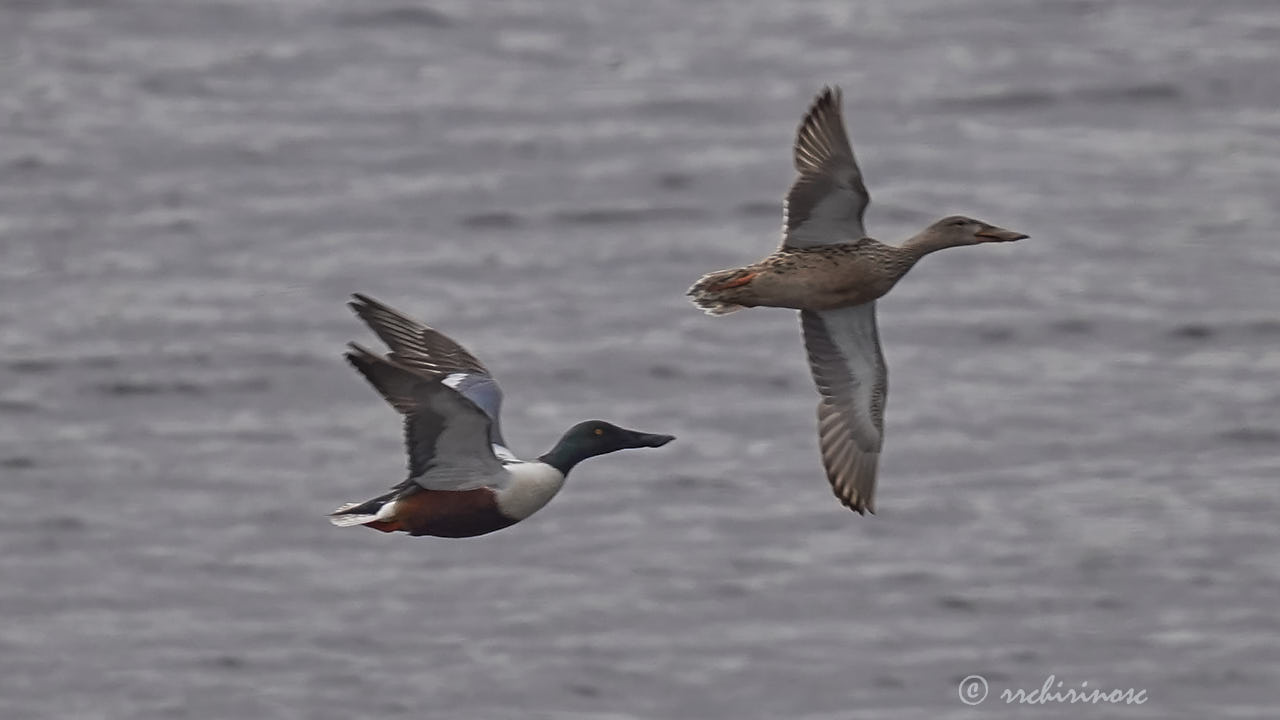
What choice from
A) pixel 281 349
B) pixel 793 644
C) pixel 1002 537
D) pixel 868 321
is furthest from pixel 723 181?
pixel 868 321

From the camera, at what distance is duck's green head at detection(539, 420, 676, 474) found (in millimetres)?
13016

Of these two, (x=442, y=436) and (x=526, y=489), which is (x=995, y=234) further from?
(x=442, y=436)

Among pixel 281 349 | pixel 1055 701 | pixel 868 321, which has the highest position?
pixel 868 321

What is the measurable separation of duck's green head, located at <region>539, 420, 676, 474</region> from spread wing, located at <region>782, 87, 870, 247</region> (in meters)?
1.30

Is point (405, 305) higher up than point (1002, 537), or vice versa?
point (405, 305)

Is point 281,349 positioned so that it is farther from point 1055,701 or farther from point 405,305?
point 1055,701

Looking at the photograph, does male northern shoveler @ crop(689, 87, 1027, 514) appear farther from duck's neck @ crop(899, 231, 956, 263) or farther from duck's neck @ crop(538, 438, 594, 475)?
duck's neck @ crop(538, 438, 594, 475)

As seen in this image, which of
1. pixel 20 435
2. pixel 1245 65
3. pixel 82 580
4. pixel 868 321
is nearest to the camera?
pixel 868 321

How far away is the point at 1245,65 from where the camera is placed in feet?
130

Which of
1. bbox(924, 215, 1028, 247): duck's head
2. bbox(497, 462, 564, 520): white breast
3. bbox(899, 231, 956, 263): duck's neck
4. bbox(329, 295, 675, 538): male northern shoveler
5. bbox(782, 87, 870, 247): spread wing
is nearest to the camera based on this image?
bbox(329, 295, 675, 538): male northern shoveler

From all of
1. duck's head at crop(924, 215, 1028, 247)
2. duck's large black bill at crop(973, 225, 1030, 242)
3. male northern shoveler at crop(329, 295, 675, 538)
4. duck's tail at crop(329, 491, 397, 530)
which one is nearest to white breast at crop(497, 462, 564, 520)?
male northern shoveler at crop(329, 295, 675, 538)

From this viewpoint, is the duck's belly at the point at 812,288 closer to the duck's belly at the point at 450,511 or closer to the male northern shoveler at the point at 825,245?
the male northern shoveler at the point at 825,245

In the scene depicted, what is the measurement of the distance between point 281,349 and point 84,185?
23.0 ft

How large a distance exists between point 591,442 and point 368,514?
138 cm
